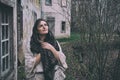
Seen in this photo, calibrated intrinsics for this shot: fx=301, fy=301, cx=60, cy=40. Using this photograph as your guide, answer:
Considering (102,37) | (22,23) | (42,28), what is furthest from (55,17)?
(42,28)

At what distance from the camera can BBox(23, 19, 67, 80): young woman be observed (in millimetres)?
4059

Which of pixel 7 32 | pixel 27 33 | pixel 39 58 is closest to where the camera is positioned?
pixel 39 58

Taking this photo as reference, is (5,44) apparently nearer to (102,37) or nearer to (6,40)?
(6,40)

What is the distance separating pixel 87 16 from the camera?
7816 mm

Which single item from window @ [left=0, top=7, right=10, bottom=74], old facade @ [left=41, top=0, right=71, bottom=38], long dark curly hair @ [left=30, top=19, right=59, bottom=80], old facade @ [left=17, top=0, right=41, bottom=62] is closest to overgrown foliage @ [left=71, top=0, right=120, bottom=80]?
window @ [left=0, top=7, right=10, bottom=74]

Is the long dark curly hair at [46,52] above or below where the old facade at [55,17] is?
below

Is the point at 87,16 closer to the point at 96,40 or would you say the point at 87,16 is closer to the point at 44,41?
the point at 96,40

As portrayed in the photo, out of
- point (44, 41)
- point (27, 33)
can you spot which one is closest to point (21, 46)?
point (27, 33)

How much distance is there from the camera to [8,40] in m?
6.64

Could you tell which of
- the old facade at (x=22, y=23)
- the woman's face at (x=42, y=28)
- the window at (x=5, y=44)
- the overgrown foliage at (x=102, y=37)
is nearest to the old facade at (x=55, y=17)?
the old facade at (x=22, y=23)

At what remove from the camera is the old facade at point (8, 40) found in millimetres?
6107

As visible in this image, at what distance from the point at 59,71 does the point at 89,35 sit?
388 cm

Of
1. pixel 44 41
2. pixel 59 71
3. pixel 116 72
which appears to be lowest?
pixel 116 72

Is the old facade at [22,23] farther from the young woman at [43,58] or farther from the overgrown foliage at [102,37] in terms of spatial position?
the young woman at [43,58]
